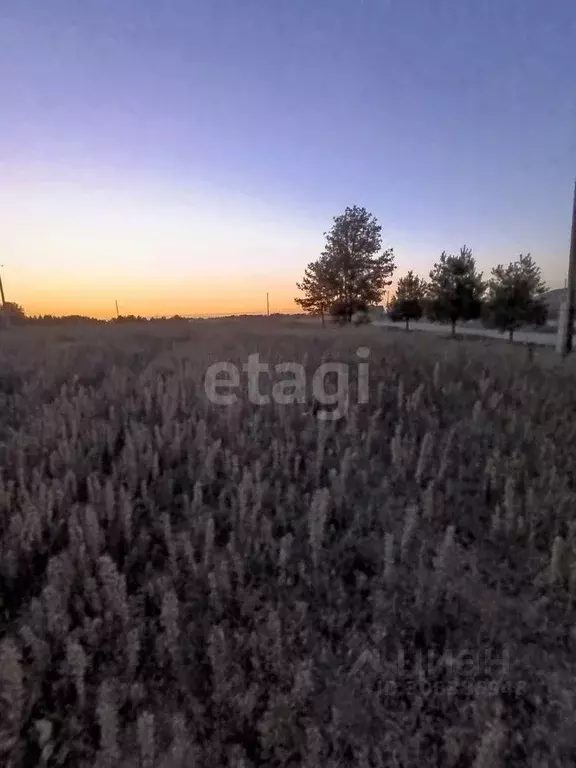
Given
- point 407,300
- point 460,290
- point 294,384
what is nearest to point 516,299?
point 460,290

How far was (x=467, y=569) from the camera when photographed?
340 cm

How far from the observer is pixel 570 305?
11641mm

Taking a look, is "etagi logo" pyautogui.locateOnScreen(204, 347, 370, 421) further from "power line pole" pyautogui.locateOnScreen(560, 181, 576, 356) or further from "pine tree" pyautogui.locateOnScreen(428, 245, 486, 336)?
"pine tree" pyautogui.locateOnScreen(428, 245, 486, 336)

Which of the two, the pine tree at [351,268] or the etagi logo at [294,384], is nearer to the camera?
the etagi logo at [294,384]

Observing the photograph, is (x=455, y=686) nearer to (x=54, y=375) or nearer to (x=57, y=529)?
(x=57, y=529)

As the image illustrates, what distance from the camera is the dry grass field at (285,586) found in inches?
94.7

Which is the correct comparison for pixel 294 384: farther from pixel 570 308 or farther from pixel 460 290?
pixel 460 290

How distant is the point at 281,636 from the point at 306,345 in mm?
6453

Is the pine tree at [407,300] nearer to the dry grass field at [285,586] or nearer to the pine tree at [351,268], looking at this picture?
the pine tree at [351,268]

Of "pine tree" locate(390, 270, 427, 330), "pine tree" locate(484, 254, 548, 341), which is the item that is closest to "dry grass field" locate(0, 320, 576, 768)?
"pine tree" locate(484, 254, 548, 341)

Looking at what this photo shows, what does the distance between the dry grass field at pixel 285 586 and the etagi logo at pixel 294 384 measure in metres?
0.22

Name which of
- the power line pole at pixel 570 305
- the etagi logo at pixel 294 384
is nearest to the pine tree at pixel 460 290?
the power line pole at pixel 570 305

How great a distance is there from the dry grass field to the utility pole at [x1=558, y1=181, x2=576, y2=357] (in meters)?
7.11

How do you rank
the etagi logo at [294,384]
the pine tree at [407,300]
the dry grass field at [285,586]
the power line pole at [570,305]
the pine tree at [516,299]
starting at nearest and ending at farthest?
the dry grass field at [285,586]
the etagi logo at [294,384]
the power line pole at [570,305]
the pine tree at [516,299]
the pine tree at [407,300]
